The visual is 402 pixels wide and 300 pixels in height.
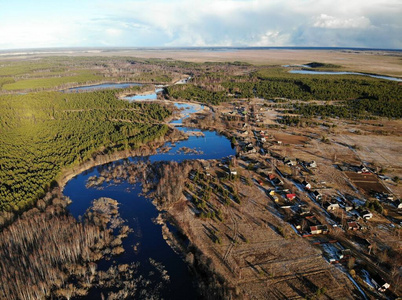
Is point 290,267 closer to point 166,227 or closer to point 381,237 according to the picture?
point 381,237

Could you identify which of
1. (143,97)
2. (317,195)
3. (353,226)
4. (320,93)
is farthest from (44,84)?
(353,226)

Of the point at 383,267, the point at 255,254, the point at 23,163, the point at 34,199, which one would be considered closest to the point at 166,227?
the point at 255,254

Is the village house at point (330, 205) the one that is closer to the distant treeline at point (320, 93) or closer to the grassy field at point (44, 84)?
the distant treeline at point (320, 93)

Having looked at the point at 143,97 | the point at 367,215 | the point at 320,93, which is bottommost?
the point at 367,215

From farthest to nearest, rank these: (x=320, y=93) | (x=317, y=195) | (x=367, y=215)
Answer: (x=320, y=93)
(x=317, y=195)
(x=367, y=215)

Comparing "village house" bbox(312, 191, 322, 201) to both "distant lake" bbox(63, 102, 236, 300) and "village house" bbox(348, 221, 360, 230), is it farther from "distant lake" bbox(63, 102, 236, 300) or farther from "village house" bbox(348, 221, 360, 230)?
"distant lake" bbox(63, 102, 236, 300)

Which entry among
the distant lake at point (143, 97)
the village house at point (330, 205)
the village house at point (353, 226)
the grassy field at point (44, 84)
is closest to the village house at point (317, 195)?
the village house at point (330, 205)

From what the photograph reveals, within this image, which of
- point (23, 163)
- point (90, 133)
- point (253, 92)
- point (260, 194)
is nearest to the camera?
point (260, 194)

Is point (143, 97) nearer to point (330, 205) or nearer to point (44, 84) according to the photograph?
point (44, 84)
